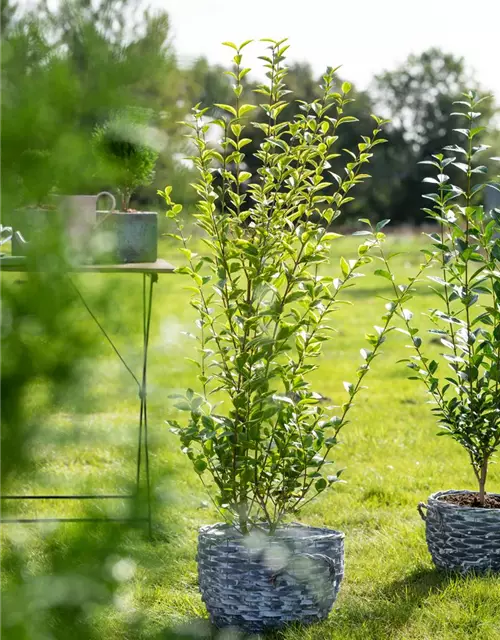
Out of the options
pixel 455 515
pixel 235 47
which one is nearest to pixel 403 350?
pixel 455 515

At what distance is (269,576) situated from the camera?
269 centimetres

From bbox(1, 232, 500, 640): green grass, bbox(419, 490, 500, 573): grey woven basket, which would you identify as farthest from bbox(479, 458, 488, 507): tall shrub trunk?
bbox(1, 232, 500, 640): green grass

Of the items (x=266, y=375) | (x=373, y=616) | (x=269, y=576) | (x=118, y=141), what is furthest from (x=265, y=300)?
(x=118, y=141)

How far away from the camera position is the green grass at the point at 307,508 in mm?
607

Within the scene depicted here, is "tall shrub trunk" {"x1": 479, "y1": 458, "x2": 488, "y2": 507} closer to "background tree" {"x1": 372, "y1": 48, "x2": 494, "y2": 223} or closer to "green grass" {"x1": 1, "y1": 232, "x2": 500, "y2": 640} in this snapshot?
"green grass" {"x1": 1, "y1": 232, "x2": 500, "y2": 640}

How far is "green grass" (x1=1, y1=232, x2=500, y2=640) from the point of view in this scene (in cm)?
61

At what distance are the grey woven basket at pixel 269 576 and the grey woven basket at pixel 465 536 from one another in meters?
0.50

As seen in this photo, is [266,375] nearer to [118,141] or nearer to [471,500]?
[471,500]

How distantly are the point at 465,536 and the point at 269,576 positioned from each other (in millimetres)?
772

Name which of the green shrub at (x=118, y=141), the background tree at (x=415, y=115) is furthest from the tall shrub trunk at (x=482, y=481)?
the background tree at (x=415, y=115)

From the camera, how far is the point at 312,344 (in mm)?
2863

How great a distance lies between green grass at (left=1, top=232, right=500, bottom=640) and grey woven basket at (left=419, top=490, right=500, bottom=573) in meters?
0.07

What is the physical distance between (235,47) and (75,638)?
7.54 ft

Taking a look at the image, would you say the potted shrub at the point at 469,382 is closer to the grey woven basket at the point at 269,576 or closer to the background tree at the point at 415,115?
the grey woven basket at the point at 269,576
